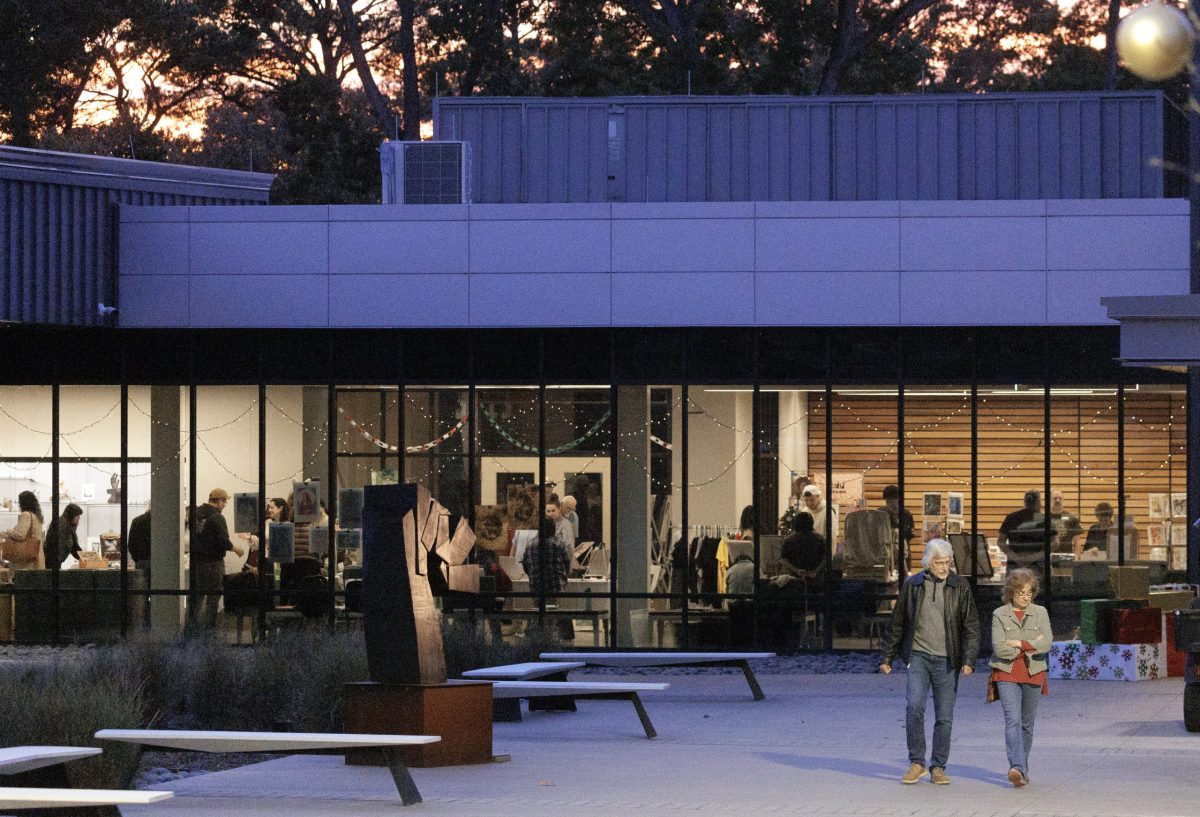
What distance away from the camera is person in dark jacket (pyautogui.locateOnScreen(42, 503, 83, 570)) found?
87.2 ft

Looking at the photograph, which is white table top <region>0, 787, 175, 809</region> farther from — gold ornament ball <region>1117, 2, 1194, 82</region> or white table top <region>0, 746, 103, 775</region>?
gold ornament ball <region>1117, 2, 1194, 82</region>

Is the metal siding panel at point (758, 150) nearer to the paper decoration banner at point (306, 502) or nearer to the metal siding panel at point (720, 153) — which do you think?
the metal siding panel at point (720, 153)

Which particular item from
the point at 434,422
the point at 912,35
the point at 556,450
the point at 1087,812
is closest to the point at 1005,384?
the point at 556,450

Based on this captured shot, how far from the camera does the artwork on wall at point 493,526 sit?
25.7 meters

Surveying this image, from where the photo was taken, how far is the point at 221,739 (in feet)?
38.3

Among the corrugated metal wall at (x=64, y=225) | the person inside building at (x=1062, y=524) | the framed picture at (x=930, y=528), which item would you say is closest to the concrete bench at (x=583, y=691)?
the framed picture at (x=930, y=528)

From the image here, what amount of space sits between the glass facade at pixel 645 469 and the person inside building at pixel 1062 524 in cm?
3

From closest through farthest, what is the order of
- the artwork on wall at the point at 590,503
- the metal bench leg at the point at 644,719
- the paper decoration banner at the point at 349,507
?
the metal bench leg at the point at 644,719 → the artwork on wall at the point at 590,503 → the paper decoration banner at the point at 349,507

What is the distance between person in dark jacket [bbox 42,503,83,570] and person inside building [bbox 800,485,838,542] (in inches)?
381

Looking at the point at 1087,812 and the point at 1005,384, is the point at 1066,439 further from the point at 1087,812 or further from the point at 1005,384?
the point at 1087,812

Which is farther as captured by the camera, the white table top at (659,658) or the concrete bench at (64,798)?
the white table top at (659,658)

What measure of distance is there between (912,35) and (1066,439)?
24.5 meters

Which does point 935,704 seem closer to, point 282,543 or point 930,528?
point 930,528

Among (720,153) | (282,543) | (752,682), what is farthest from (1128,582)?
(282,543)
